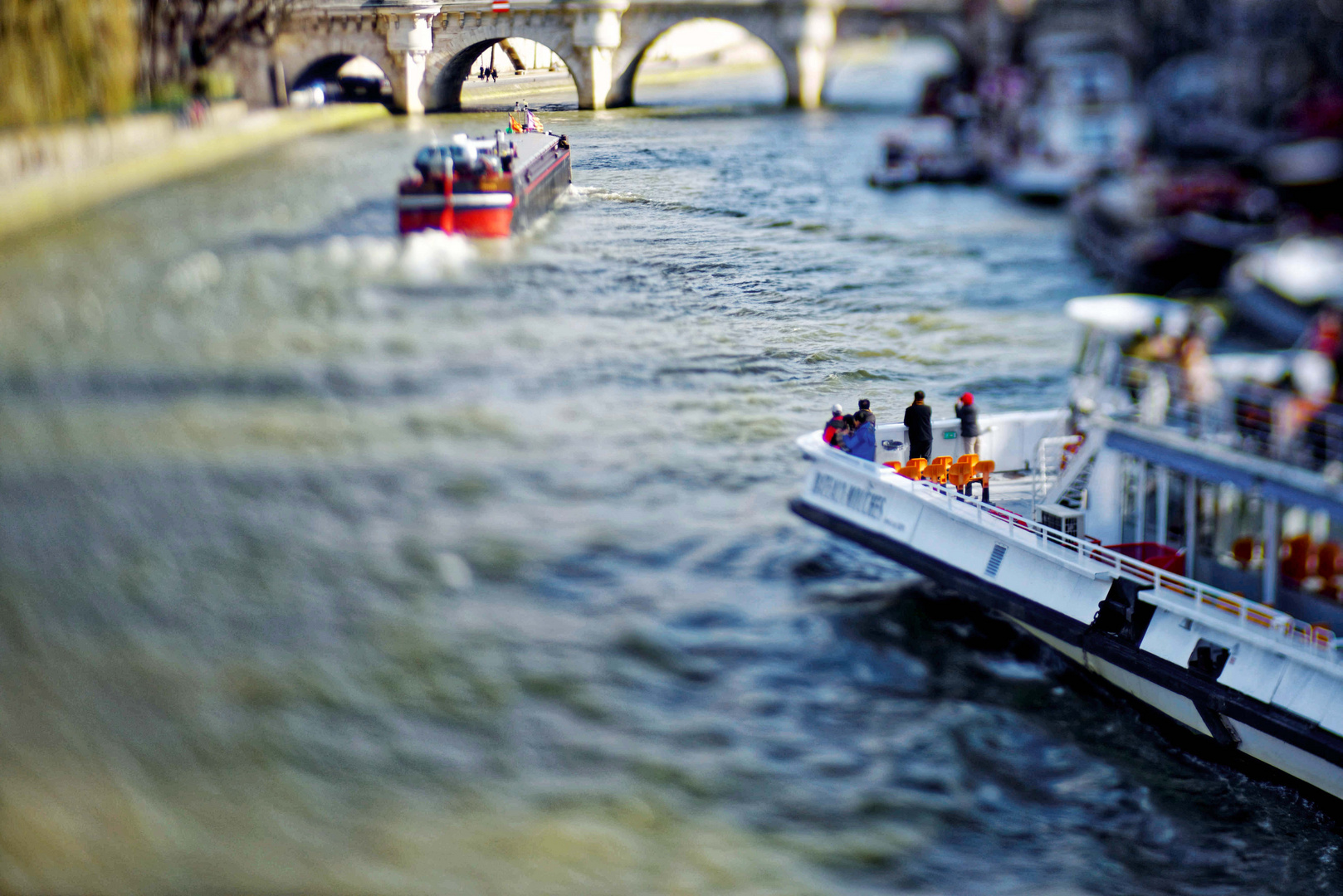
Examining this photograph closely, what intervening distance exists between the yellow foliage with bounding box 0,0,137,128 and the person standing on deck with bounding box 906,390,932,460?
4867mm

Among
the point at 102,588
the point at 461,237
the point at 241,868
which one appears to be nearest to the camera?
the point at 461,237

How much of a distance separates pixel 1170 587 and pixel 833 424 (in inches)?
85.3

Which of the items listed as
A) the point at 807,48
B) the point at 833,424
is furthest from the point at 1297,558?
the point at 807,48

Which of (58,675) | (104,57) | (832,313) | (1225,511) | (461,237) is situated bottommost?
(58,675)

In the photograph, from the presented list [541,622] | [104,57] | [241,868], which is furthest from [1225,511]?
[104,57]

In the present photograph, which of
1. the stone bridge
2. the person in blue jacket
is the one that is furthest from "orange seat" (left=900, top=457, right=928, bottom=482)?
the stone bridge

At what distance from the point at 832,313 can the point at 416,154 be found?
5.27 metres

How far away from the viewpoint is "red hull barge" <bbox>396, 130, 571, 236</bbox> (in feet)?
11.2

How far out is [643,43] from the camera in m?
4.76

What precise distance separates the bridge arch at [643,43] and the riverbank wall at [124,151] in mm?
892

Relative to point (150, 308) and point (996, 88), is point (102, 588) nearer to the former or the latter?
point (150, 308)

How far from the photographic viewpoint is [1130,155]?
825 centimetres

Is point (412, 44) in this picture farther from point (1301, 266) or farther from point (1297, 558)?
point (1301, 266)

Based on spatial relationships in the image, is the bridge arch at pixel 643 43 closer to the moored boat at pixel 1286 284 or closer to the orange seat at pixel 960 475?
the orange seat at pixel 960 475
